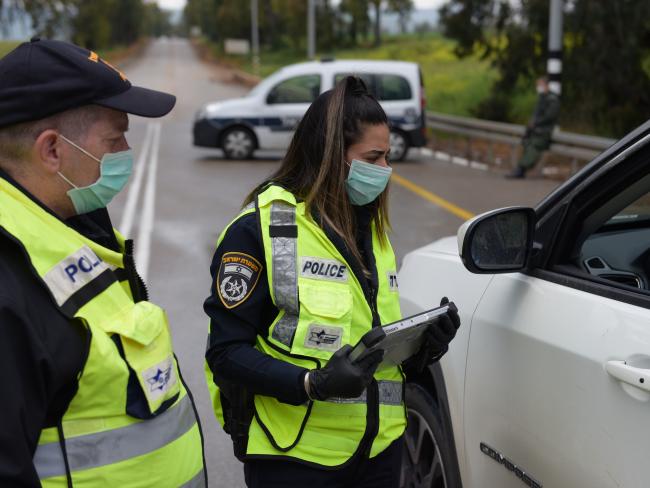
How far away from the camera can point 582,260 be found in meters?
2.51

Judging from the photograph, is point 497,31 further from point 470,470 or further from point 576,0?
point 470,470

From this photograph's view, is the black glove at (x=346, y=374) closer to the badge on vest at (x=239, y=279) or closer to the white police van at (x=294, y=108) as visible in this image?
the badge on vest at (x=239, y=279)

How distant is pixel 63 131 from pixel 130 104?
16 cm

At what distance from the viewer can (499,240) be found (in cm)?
249

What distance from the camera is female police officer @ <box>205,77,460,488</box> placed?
2.23m

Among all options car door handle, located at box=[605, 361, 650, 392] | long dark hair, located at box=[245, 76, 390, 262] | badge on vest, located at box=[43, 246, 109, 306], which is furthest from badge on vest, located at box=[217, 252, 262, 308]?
car door handle, located at box=[605, 361, 650, 392]

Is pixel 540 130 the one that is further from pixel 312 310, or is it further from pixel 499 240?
pixel 312 310

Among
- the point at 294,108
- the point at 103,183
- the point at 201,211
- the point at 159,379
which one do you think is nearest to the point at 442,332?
the point at 159,379

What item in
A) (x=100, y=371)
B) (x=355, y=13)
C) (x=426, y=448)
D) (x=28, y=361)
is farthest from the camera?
(x=355, y=13)

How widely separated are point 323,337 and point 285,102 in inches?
563

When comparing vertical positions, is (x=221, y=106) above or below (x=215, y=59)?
above

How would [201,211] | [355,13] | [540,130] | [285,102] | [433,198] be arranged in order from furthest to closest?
[355,13]
[285,102]
[540,130]
[433,198]
[201,211]

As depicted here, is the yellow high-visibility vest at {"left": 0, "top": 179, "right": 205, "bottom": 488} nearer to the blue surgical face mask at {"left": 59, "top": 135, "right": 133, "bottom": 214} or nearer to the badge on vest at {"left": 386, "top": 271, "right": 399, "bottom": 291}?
the blue surgical face mask at {"left": 59, "top": 135, "right": 133, "bottom": 214}

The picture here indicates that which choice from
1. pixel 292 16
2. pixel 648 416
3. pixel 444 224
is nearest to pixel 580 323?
pixel 648 416
